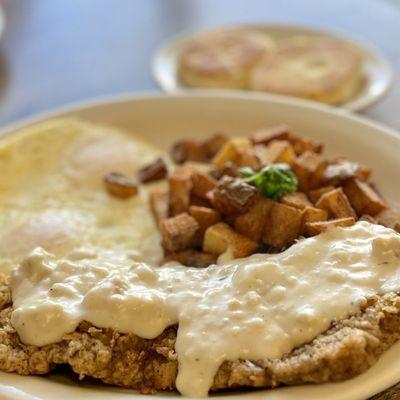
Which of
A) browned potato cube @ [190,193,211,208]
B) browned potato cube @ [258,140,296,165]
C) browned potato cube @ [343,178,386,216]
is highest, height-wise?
browned potato cube @ [258,140,296,165]

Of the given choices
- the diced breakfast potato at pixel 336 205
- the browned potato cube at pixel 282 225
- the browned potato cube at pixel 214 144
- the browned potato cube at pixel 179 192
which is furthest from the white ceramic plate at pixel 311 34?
the browned potato cube at pixel 282 225

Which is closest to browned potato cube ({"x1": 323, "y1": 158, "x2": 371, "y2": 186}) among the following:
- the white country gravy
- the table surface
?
the white country gravy

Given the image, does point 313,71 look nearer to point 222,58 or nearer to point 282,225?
point 222,58

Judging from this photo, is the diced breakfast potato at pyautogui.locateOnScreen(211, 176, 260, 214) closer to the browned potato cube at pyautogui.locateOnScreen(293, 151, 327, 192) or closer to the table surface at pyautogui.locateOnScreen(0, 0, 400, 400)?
the browned potato cube at pyautogui.locateOnScreen(293, 151, 327, 192)

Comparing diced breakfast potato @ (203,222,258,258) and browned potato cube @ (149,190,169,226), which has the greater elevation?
diced breakfast potato @ (203,222,258,258)

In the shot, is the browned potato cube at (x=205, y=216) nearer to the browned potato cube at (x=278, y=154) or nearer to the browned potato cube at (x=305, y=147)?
the browned potato cube at (x=278, y=154)

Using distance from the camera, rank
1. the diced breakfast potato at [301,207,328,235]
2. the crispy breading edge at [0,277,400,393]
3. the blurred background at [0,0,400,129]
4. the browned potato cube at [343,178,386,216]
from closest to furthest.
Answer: the crispy breading edge at [0,277,400,393], the diced breakfast potato at [301,207,328,235], the browned potato cube at [343,178,386,216], the blurred background at [0,0,400,129]
